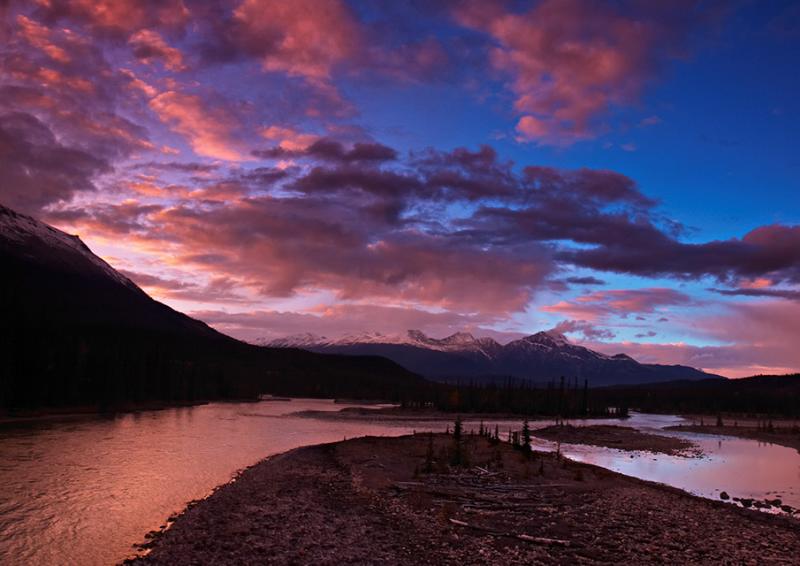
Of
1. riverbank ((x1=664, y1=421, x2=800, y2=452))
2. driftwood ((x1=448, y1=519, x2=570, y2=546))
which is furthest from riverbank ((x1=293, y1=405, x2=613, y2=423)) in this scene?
driftwood ((x1=448, y1=519, x2=570, y2=546))

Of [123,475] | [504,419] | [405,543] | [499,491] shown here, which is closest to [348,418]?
Answer: [504,419]

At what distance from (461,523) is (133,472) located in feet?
90.6

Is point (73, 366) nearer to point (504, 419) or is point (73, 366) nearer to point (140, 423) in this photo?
point (140, 423)

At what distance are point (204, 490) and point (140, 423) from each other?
58.6 m

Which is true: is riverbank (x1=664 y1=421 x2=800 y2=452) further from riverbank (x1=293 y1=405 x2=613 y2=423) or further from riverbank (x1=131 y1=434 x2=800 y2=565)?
riverbank (x1=131 y1=434 x2=800 y2=565)

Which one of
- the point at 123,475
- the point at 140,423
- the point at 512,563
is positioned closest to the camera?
the point at 512,563

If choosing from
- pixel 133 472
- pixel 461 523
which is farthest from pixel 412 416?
pixel 461 523

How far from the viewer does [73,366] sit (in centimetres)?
10856

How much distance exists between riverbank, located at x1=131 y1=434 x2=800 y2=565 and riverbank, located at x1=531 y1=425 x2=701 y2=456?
36154 millimetres

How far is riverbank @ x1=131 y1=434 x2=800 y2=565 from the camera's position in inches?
874

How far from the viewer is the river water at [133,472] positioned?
25.7m

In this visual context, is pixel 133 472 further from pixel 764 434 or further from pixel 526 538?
pixel 764 434

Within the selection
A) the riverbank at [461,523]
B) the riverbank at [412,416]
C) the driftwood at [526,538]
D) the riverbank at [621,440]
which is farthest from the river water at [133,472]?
the riverbank at [412,416]

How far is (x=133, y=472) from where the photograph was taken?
42.7m
